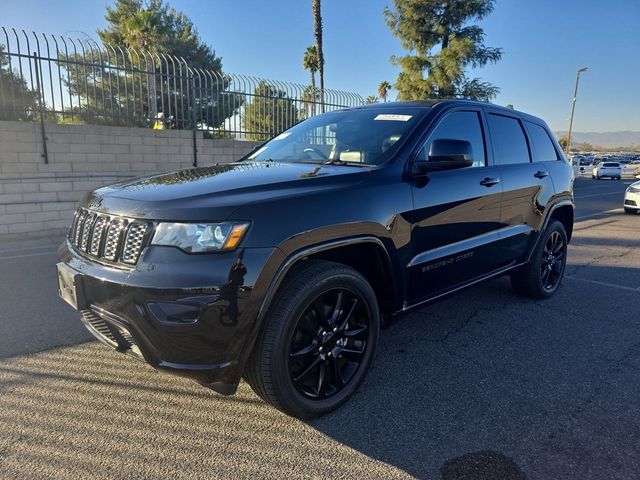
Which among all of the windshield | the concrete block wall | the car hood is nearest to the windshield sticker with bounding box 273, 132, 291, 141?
the windshield

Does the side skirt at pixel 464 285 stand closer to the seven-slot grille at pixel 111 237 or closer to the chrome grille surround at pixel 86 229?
the seven-slot grille at pixel 111 237

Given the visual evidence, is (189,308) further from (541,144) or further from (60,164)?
(60,164)

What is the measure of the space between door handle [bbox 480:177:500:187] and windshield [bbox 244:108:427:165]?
79 cm

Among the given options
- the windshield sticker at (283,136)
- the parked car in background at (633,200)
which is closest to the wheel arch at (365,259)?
the windshield sticker at (283,136)

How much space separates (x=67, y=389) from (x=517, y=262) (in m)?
3.90

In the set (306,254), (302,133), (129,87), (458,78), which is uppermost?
(458,78)

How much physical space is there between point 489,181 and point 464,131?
1.53 ft

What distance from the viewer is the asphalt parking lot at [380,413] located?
7.74ft

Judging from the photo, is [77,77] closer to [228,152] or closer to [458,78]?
[228,152]

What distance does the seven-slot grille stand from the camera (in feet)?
7.64

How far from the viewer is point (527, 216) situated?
448cm

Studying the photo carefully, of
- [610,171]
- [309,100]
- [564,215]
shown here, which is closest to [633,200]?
[309,100]

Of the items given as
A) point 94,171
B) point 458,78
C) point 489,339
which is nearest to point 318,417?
point 489,339

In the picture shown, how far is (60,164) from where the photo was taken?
8922 mm
